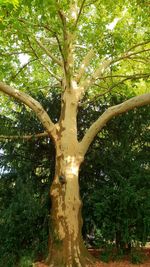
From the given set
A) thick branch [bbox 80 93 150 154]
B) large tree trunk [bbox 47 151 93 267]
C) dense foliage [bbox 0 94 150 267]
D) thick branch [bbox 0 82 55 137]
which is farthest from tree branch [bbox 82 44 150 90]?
large tree trunk [bbox 47 151 93 267]

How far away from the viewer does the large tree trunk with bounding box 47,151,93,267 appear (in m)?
7.40

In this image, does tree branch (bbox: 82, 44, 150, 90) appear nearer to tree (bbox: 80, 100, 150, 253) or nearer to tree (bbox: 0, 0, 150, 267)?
tree (bbox: 0, 0, 150, 267)

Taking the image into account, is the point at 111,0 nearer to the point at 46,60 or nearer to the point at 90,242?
the point at 46,60

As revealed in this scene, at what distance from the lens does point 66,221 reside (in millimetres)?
7645

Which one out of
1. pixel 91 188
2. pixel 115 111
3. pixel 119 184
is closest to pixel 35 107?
pixel 115 111

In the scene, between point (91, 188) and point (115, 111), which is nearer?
point (115, 111)

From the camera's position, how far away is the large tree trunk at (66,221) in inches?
291

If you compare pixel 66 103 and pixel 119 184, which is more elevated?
pixel 66 103

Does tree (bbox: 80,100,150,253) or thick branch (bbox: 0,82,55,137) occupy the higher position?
thick branch (bbox: 0,82,55,137)

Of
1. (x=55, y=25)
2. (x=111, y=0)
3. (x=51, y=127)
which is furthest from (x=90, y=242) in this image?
(x=111, y=0)

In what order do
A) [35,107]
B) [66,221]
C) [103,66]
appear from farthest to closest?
[103,66] → [35,107] → [66,221]

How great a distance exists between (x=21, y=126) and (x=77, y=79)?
226cm

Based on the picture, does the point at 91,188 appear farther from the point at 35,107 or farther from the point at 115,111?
the point at 35,107

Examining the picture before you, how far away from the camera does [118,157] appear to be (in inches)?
369
